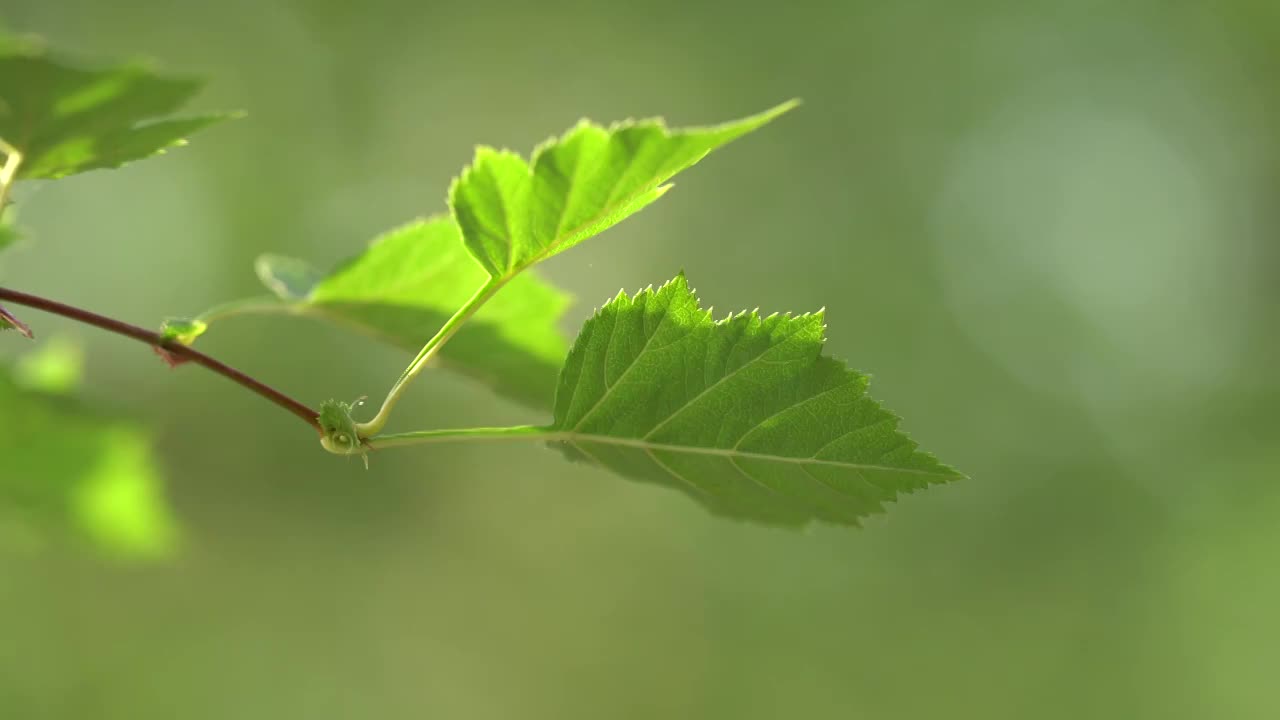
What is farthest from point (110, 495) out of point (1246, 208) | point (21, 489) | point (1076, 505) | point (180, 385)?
point (1246, 208)

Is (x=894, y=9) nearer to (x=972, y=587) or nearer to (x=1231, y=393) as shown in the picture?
(x=1231, y=393)

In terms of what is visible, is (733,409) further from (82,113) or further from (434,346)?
(82,113)

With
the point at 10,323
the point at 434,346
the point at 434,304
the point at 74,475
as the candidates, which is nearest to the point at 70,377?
the point at 74,475

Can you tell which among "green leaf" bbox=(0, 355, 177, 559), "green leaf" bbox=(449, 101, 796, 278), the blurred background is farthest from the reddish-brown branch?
the blurred background

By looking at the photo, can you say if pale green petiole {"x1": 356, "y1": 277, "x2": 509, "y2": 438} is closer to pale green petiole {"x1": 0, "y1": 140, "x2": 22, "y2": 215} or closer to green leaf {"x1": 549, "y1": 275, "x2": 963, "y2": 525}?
green leaf {"x1": 549, "y1": 275, "x2": 963, "y2": 525}

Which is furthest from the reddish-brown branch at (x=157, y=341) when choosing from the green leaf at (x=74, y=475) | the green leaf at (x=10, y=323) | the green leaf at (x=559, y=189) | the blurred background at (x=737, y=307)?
the blurred background at (x=737, y=307)

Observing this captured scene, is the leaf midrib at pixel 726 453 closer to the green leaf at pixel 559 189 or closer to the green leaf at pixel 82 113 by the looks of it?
the green leaf at pixel 559 189
